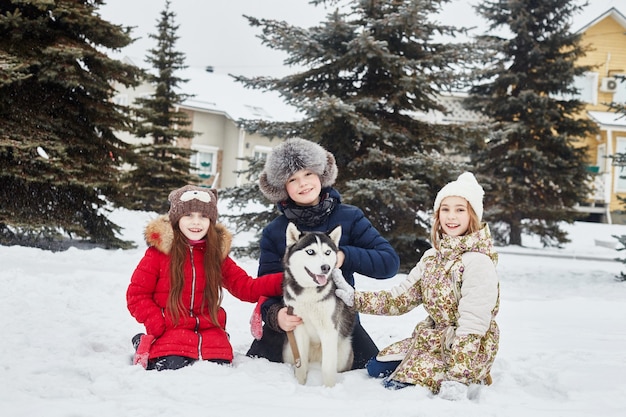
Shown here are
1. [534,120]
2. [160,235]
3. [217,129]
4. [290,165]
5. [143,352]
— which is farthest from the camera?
[217,129]

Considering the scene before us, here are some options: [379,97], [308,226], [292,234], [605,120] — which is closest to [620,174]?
[605,120]

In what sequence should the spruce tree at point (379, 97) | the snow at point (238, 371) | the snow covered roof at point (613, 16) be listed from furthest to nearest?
1. the snow covered roof at point (613, 16)
2. the spruce tree at point (379, 97)
3. the snow at point (238, 371)

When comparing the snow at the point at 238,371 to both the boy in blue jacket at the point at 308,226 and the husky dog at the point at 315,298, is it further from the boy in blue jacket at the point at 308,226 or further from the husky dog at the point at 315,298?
the boy in blue jacket at the point at 308,226

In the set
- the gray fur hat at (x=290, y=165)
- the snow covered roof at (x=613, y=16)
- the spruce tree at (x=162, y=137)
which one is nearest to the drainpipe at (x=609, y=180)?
the snow covered roof at (x=613, y=16)

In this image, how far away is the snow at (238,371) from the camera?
2607 millimetres

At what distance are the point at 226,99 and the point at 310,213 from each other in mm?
22765

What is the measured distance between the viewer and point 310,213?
11.5 feet

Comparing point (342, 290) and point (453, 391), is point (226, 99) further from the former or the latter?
point (453, 391)

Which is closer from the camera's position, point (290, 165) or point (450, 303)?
point (450, 303)

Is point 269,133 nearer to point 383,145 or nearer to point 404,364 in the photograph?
point 383,145

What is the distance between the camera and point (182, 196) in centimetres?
349

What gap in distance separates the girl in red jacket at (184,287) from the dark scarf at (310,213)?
0.44m

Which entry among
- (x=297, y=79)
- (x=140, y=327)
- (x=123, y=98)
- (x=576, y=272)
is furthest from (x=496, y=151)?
(x=123, y=98)

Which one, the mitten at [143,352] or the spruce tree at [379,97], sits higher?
the spruce tree at [379,97]
